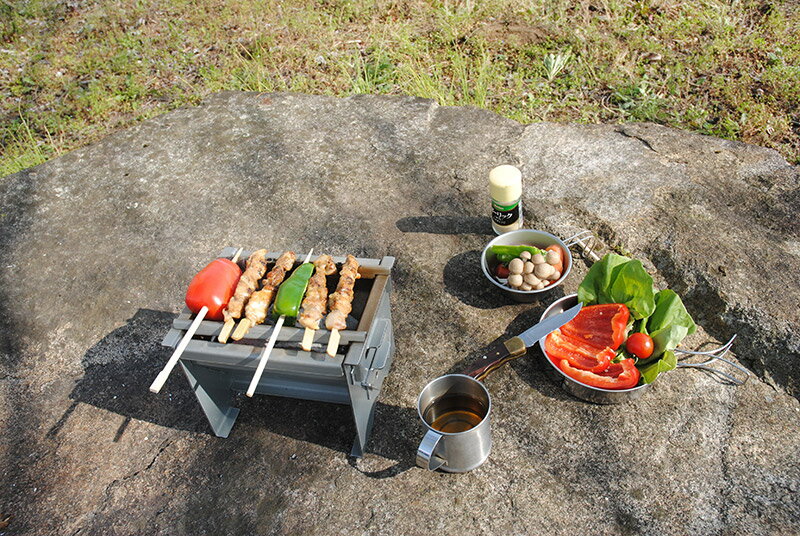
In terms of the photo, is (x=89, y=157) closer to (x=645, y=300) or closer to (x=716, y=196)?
(x=645, y=300)

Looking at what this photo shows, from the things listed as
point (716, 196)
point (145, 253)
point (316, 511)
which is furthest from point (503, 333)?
point (145, 253)

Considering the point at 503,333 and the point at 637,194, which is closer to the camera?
the point at 503,333

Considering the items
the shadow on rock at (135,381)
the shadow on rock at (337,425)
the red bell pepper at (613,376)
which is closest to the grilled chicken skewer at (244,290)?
the shadow on rock at (337,425)

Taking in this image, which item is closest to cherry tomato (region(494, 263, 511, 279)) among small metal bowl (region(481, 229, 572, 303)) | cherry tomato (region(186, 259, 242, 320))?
small metal bowl (region(481, 229, 572, 303))

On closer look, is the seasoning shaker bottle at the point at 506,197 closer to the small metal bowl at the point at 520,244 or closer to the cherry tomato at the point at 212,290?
the small metal bowl at the point at 520,244

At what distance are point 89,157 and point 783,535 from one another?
5.30 meters

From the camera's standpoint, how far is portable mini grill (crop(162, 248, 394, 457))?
2.58 metres

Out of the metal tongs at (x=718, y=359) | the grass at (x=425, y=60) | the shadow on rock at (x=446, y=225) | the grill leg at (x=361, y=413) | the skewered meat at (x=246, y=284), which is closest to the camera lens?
the grill leg at (x=361, y=413)

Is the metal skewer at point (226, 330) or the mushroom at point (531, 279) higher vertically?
the metal skewer at point (226, 330)

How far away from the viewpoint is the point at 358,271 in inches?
119

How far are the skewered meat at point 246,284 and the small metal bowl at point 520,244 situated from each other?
127 cm

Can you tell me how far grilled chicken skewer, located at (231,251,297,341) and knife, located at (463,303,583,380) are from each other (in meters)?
1.03

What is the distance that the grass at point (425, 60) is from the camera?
215 inches

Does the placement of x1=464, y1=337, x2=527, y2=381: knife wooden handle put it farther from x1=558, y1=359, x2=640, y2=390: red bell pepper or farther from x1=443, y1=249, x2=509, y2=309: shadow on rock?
x1=443, y1=249, x2=509, y2=309: shadow on rock
